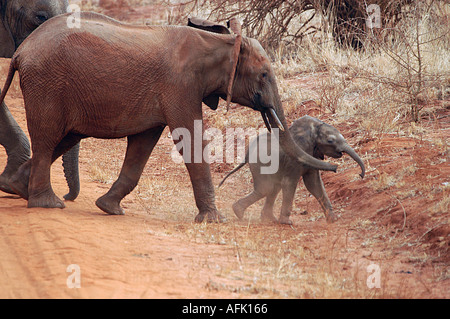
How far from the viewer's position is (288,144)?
695 centimetres

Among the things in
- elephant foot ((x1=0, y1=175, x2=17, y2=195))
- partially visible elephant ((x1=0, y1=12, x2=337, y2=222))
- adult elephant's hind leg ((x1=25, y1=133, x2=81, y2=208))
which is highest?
partially visible elephant ((x1=0, y1=12, x2=337, y2=222))

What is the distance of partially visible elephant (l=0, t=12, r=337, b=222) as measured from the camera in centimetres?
650

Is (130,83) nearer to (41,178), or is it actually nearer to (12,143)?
(41,178)

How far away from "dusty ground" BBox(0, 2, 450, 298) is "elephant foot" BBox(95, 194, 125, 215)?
0.14 m

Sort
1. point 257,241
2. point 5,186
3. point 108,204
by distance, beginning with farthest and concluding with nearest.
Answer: point 5,186
point 108,204
point 257,241

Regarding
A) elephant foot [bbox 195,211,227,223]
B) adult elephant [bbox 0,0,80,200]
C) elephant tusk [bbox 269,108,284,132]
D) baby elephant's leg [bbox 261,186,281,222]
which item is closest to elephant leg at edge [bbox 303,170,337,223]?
baby elephant's leg [bbox 261,186,281,222]

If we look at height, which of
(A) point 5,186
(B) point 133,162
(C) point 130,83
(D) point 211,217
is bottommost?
(D) point 211,217

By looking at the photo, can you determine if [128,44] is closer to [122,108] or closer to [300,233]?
[122,108]

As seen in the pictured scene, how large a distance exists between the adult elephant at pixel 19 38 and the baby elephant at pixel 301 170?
6.77 feet

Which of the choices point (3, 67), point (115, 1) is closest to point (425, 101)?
point (3, 67)

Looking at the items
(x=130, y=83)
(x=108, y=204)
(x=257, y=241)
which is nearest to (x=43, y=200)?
(x=108, y=204)

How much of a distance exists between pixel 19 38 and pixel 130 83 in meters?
2.08

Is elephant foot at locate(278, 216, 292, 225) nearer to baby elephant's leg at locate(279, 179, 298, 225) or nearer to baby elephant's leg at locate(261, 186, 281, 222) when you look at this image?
baby elephant's leg at locate(279, 179, 298, 225)

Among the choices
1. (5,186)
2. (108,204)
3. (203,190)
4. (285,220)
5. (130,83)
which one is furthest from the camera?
(5,186)
